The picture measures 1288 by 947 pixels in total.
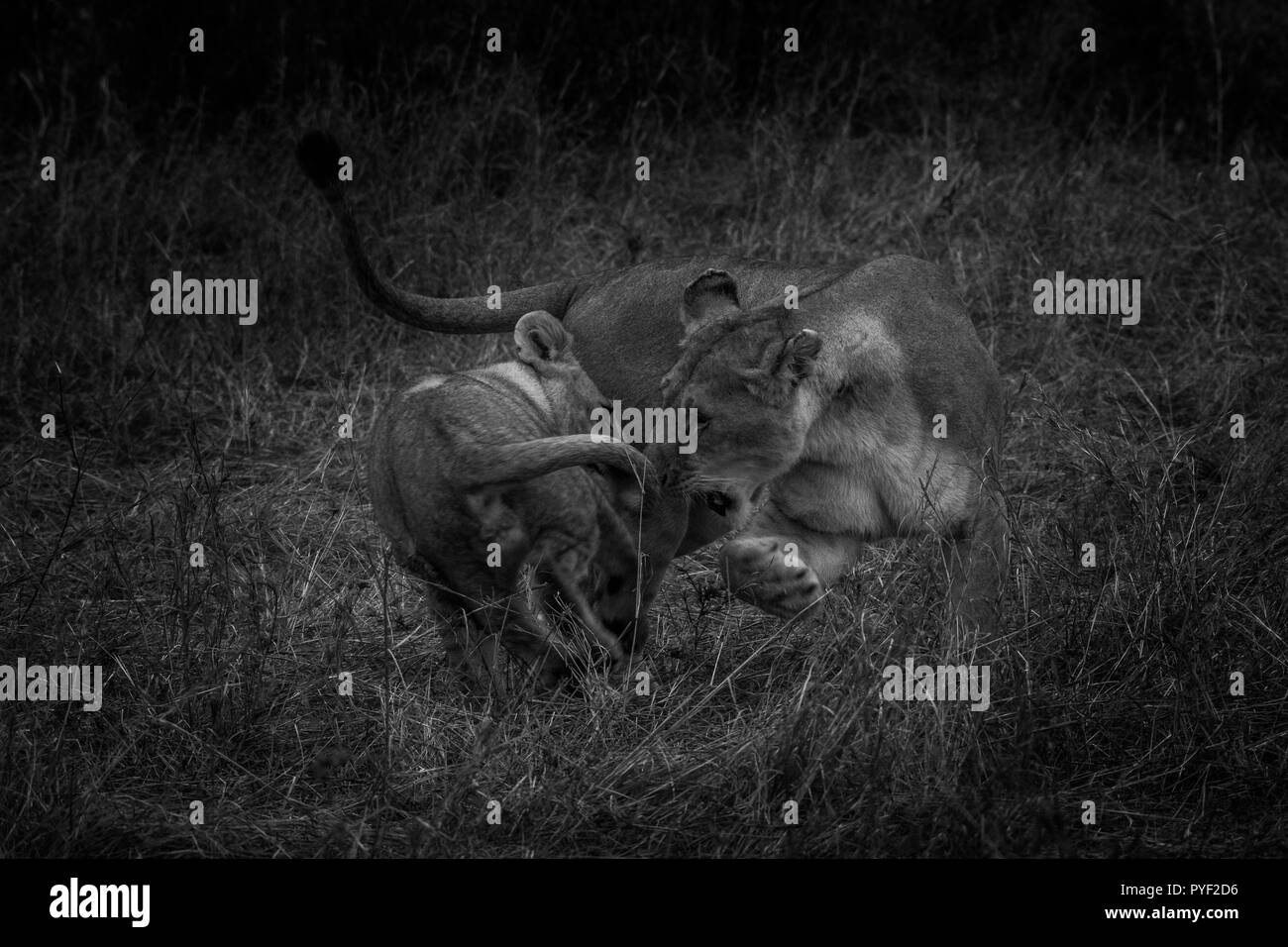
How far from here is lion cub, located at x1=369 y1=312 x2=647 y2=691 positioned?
13.2 ft

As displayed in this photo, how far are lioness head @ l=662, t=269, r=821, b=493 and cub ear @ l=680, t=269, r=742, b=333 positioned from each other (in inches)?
9.5

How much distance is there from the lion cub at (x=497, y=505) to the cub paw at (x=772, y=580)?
38cm

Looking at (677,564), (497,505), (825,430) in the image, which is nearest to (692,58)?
(677,564)

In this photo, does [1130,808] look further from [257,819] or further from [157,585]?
[157,585]

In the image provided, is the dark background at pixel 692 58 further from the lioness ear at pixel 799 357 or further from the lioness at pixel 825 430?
the lioness ear at pixel 799 357

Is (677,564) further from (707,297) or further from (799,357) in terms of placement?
(799,357)

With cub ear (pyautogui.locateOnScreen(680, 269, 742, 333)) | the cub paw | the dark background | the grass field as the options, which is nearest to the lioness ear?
cub ear (pyautogui.locateOnScreen(680, 269, 742, 333))

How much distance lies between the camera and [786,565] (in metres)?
4.64

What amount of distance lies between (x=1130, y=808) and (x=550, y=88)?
6.11m

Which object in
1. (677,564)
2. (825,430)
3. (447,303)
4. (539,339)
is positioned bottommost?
(677,564)

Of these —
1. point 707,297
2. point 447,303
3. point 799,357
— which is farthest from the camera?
point 447,303

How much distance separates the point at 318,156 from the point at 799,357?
1618 millimetres

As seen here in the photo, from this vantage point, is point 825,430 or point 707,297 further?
point 707,297

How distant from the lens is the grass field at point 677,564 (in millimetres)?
3709
